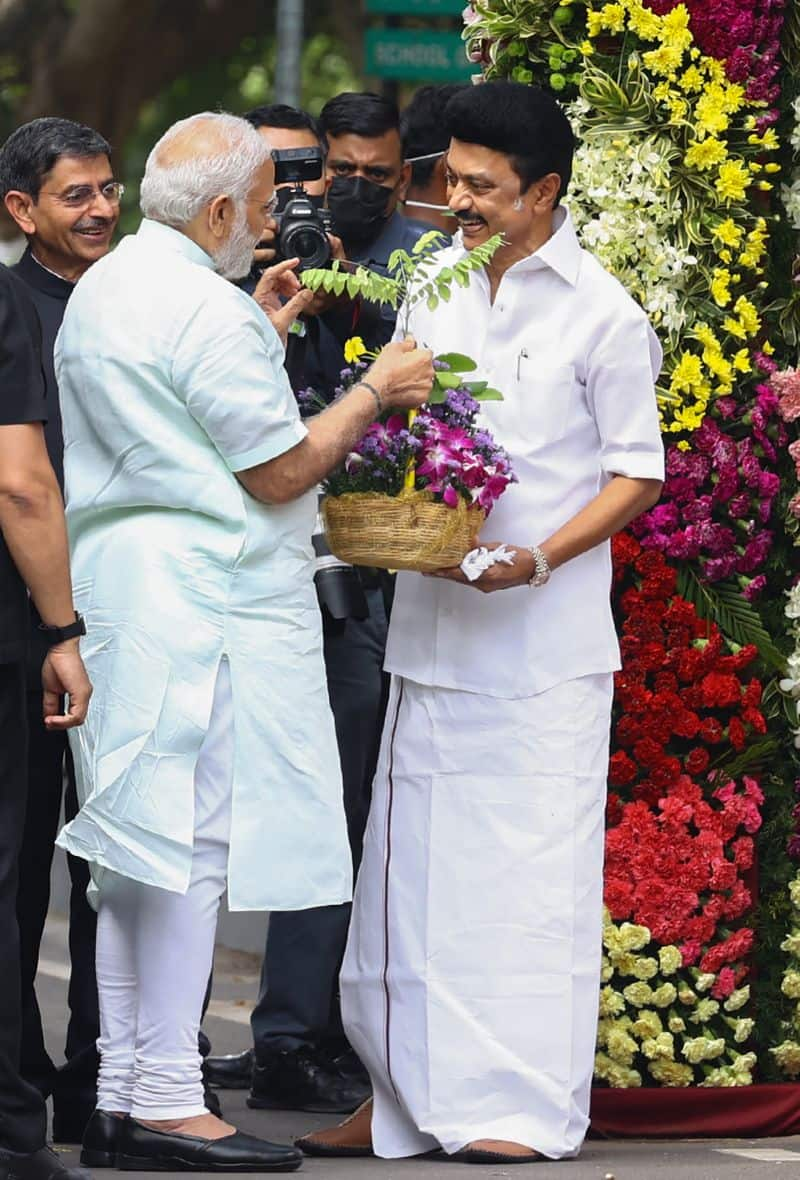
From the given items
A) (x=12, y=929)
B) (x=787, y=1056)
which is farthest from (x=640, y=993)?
(x=12, y=929)

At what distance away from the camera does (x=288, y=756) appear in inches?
184

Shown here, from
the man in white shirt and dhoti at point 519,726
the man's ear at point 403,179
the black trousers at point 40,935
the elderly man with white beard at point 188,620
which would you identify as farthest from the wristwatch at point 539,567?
the man's ear at point 403,179

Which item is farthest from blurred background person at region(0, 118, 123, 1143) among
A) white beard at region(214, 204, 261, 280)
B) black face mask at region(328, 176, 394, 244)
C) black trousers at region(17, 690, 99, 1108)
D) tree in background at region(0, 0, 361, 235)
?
tree in background at region(0, 0, 361, 235)

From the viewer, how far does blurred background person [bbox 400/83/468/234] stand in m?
6.59

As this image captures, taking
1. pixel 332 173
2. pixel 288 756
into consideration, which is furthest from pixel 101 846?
pixel 332 173

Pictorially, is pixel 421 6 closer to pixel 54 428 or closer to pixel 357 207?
pixel 357 207

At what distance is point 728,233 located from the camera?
541 cm

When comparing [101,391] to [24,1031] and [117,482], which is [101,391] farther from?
[24,1031]

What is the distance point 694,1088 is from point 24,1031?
60.4 inches

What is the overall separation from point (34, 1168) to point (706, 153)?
2685 millimetres

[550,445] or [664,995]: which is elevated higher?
[550,445]

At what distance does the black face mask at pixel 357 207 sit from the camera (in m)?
5.98

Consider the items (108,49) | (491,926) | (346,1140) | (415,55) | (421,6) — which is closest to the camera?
(491,926)

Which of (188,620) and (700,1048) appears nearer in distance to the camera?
(188,620)
